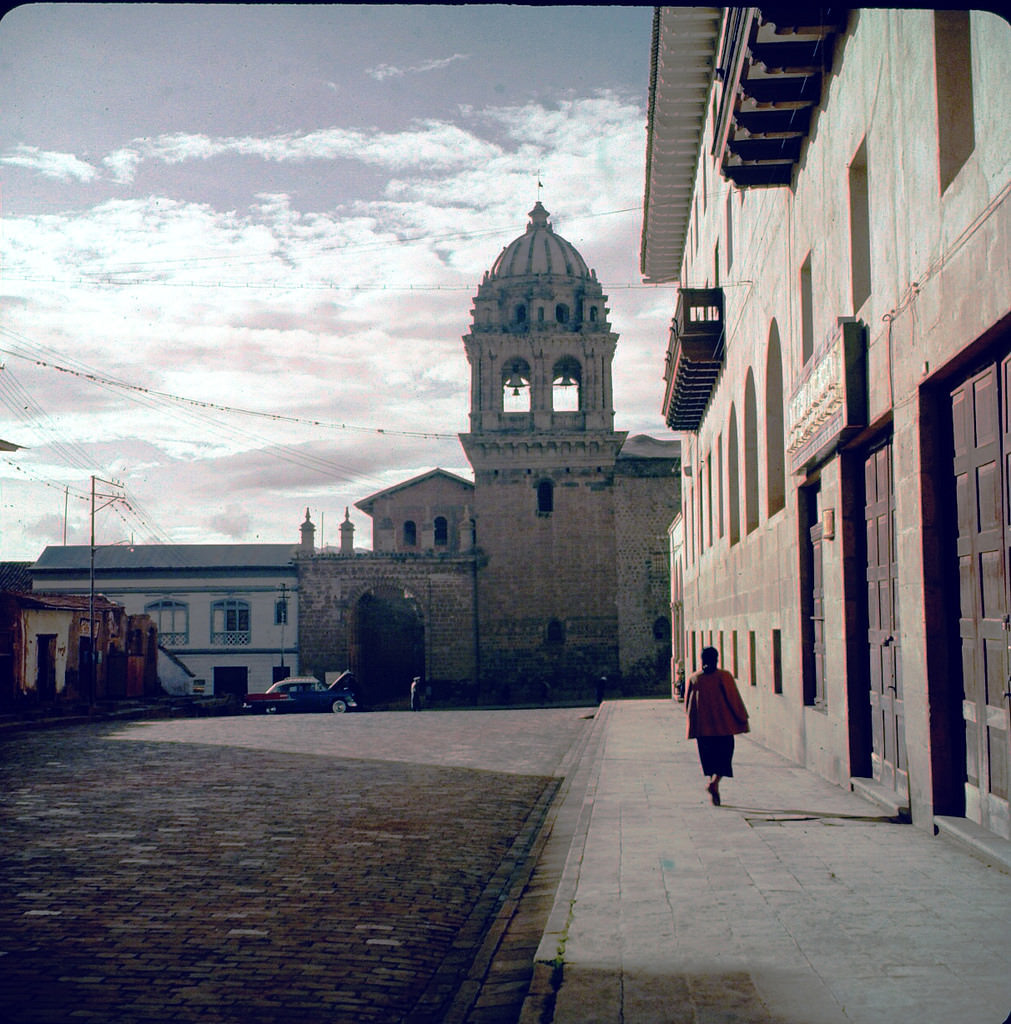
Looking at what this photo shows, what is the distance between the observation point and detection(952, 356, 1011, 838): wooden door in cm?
663

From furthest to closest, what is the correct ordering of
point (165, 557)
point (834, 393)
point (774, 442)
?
point (165, 557) < point (774, 442) < point (834, 393)

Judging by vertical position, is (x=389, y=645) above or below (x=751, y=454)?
below

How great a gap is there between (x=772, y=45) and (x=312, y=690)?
30.2 meters

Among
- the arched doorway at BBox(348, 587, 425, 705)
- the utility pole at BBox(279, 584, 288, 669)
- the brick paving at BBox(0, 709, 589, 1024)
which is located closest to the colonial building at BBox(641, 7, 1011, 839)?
the brick paving at BBox(0, 709, 589, 1024)

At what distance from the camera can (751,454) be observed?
17922 mm

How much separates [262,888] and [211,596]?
45.3 m

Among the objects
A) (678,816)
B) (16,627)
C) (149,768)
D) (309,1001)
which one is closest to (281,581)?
(16,627)

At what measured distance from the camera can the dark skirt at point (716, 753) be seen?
406 inches

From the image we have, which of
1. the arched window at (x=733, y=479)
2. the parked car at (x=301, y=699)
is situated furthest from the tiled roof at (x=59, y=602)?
the arched window at (x=733, y=479)

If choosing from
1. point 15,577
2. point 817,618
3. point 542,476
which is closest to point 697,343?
point 817,618

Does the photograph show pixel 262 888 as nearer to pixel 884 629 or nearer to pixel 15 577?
pixel 884 629

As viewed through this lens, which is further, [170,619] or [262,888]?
[170,619]

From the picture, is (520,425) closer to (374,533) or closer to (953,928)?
(374,533)

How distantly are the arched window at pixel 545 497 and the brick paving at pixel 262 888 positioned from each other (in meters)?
32.0
